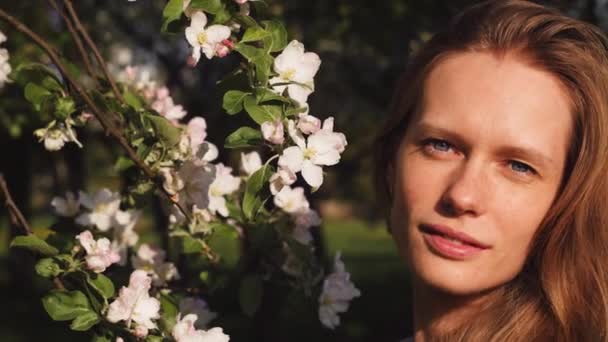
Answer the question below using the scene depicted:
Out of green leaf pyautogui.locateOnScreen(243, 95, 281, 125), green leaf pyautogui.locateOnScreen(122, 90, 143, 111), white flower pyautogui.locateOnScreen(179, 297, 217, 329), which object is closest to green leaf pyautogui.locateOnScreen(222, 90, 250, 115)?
green leaf pyautogui.locateOnScreen(243, 95, 281, 125)

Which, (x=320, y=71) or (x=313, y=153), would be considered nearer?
(x=313, y=153)

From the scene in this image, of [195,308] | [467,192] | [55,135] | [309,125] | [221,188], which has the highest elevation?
[309,125]

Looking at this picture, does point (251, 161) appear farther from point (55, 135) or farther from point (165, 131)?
point (55, 135)

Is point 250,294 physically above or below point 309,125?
below

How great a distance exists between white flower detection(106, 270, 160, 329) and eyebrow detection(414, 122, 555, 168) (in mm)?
756

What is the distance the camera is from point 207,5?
1941mm

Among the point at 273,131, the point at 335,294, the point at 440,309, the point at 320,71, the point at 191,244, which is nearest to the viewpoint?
the point at 273,131

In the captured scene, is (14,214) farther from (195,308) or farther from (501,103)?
(501,103)

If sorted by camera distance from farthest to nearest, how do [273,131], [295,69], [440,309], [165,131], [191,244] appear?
[191,244]
[440,309]
[165,131]
[295,69]
[273,131]

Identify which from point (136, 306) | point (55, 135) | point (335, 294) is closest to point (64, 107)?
point (55, 135)

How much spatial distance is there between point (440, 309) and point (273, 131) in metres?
0.73

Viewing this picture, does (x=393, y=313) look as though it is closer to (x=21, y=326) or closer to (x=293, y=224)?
(x=21, y=326)

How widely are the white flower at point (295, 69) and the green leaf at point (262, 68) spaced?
2cm

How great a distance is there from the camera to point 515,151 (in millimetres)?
2039
